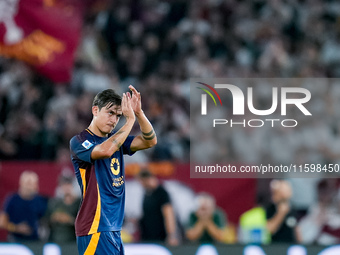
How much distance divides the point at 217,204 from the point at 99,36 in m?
6.21

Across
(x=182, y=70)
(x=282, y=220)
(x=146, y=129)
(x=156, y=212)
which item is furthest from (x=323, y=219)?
(x=182, y=70)

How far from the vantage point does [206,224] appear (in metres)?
9.74

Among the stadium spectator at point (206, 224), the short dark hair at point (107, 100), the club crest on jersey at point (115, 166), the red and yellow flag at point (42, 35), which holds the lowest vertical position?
the stadium spectator at point (206, 224)

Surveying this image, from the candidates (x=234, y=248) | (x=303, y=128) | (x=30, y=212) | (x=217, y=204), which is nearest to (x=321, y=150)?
(x=303, y=128)

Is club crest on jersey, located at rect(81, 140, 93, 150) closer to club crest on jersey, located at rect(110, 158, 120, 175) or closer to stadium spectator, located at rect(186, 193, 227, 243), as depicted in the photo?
club crest on jersey, located at rect(110, 158, 120, 175)

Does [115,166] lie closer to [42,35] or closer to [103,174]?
[103,174]

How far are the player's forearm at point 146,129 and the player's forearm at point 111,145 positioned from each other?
20 centimetres

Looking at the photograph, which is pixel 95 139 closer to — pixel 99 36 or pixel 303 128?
pixel 303 128

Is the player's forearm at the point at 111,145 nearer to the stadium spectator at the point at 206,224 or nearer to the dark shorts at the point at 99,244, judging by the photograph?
the dark shorts at the point at 99,244

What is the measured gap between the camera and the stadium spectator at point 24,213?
10.1 metres

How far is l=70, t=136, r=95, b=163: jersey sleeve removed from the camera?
19.4ft

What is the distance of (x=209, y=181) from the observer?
35.5ft

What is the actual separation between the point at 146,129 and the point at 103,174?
531mm

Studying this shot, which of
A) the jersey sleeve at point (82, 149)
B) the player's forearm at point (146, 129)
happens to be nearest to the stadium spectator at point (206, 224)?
the player's forearm at point (146, 129)
